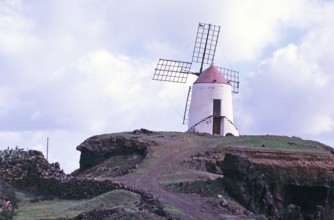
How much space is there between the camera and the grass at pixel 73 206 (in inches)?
1031

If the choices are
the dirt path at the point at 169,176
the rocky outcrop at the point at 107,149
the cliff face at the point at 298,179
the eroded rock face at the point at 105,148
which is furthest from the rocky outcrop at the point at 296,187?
the eroded rock face at the point at 105,148

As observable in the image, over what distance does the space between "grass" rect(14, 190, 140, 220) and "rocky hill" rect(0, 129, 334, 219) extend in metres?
0.04

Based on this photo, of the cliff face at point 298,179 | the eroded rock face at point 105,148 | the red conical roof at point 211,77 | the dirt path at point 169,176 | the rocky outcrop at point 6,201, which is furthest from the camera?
Result: the red conical roof at point 211,77

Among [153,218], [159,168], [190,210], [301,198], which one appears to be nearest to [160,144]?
[159,168]

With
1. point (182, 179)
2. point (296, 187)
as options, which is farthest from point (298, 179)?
point (182, 179)

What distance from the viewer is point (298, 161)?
39906mm

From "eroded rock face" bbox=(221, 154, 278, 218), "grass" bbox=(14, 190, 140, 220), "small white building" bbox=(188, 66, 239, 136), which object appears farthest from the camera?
"small white building" bbox=(188, 66, 239, 136)

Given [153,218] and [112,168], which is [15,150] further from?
[153,218]

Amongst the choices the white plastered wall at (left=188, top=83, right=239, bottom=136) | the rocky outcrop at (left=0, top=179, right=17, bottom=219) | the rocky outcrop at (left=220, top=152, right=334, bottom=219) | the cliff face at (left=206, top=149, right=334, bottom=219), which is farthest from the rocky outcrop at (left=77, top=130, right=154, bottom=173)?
the rocky outcrop at (left=0, top=179, right=17, bottom=219)

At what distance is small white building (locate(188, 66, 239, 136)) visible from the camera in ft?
169

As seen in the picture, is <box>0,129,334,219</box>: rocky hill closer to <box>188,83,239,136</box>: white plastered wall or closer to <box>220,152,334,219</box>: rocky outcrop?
<box>220,152,334,219</box>: rocky outcrop

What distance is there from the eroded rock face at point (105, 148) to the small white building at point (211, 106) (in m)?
8.30

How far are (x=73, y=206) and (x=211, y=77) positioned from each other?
25.3 m

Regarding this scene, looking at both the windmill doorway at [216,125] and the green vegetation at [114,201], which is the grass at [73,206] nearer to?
the green vegetation at [114,201]
